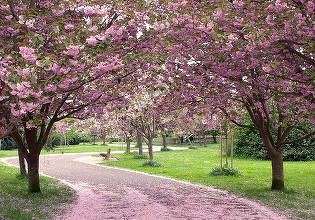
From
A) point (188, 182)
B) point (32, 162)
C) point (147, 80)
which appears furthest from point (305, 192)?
point (32, 162)

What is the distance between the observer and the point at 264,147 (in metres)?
21.2

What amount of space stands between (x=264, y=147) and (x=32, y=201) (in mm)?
17293

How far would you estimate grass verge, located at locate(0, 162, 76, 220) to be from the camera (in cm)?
679

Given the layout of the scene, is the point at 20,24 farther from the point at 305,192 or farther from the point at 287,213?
the point at 305,192

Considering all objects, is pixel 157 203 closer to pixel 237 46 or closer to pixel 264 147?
pixel 237 46

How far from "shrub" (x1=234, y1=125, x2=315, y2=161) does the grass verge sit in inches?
581

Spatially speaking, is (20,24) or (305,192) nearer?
(20,24)

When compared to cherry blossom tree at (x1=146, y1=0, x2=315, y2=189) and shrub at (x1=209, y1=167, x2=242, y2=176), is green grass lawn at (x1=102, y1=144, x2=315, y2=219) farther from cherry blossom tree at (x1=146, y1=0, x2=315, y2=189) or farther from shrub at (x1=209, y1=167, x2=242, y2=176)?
cherry blossom tree at (x1=146, y1=0, x2=315, y2=189)

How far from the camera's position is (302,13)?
4.84m

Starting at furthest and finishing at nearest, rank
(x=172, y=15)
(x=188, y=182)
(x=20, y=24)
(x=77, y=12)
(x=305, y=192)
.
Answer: (x=188, y=182) < (x=305, y=192) < (x=77, y=12) < (x=172, y=15) < (x=20, y=24)

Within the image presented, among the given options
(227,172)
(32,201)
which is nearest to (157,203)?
(32,201)

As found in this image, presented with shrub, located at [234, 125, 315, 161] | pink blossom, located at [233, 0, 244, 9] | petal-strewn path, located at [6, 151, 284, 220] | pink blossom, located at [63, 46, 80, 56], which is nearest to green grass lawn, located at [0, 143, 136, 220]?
petal-strewn path, located at [6, 151, 284, 220]

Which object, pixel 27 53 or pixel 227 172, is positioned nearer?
pixel 27 53

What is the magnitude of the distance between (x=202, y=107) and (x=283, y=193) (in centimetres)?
380
